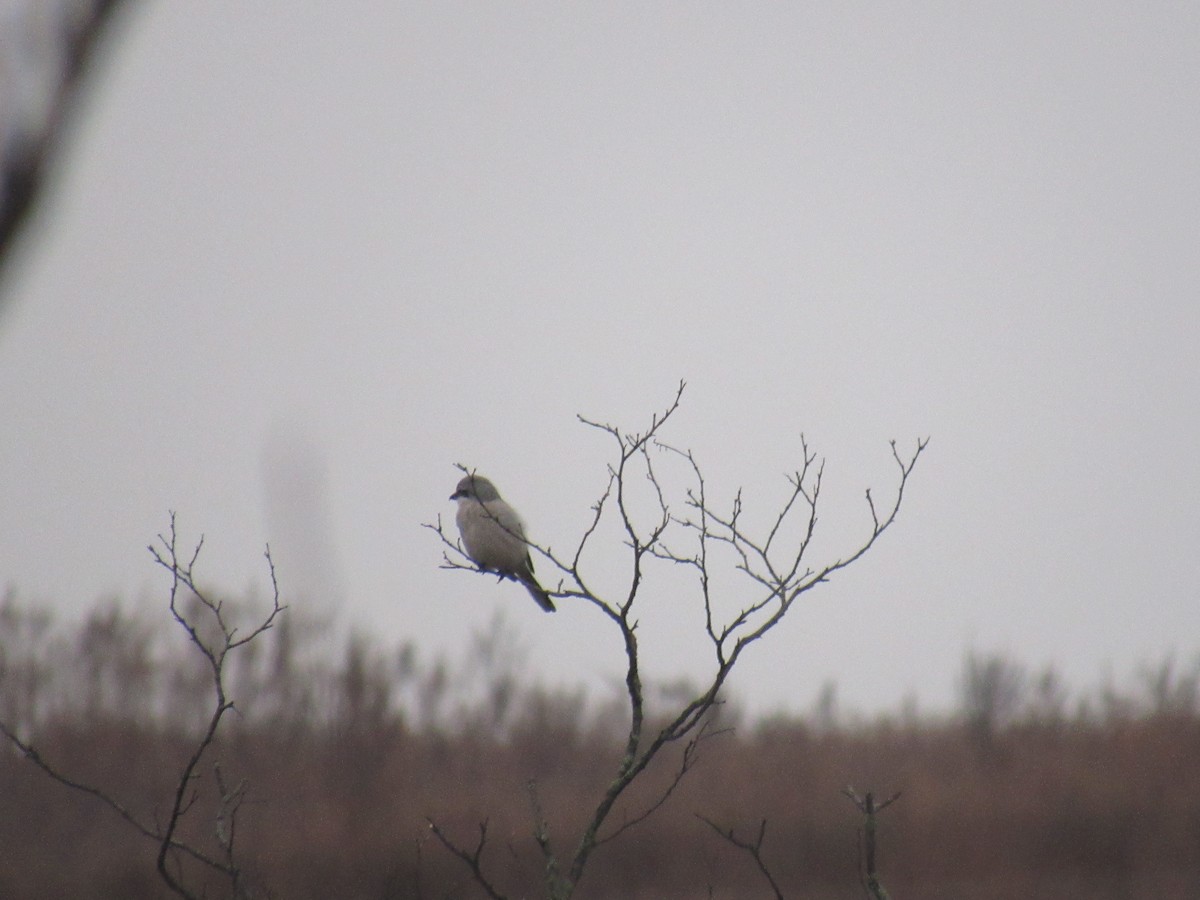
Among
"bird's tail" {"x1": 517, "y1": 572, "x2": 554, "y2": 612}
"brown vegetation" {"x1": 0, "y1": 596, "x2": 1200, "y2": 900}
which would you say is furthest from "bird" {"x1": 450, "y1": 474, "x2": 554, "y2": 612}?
"brown vegetation" {"x1": 0, "y1": 596, "x2": 1200, "y2": 900}

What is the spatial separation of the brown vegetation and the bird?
3720 mm

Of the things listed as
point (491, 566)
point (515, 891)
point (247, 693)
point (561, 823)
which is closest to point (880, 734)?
point (561, 823)

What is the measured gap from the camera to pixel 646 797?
12328 mm

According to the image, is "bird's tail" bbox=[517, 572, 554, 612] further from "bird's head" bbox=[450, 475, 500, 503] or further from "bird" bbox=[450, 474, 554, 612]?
"bird's head" bbox=[450, 475, 500, 503]

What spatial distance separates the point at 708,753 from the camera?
44.9ft

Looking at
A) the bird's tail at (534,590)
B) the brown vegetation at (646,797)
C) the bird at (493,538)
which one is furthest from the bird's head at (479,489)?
the brown vegetation at (646,797)

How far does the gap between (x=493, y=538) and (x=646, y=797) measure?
6.49 metres

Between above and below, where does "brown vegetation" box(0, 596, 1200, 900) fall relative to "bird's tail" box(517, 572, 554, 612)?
below

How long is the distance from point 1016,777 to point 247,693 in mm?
9667

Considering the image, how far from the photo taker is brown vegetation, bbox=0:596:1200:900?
1097 centimetres

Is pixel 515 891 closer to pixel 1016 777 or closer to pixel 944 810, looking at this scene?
pixel 944 810

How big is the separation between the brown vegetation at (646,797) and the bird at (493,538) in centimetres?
372

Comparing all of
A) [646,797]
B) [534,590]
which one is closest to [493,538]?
[534,590]

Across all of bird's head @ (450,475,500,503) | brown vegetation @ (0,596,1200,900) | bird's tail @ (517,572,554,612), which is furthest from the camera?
brown vegetation @ (0,596,1200,900)
